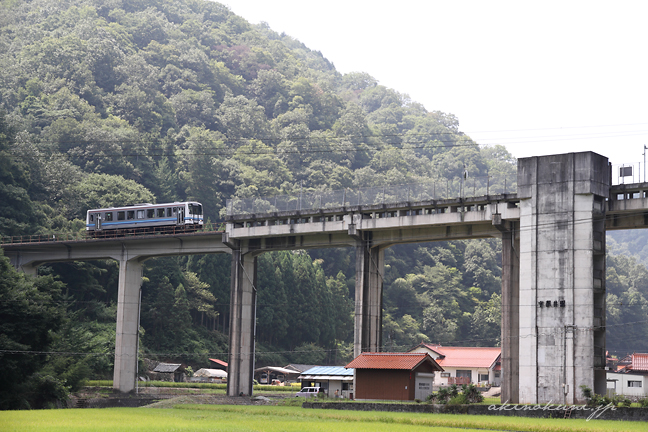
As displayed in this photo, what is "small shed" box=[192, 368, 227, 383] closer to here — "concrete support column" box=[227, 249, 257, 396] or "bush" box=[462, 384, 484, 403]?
"concrete support column" box=[227, 249, 257, 396]

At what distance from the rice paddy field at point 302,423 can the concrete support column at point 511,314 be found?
10.9m

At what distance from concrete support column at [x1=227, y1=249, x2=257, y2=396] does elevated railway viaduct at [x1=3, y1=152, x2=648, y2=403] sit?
126mm

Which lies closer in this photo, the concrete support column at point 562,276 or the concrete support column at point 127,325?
the concrete support column at point 562,276

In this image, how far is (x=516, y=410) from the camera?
150 ft

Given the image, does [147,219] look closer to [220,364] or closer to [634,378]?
[220,364]

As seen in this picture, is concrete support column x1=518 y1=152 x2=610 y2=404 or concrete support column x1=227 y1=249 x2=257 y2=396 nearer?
concrete support column x1=518 y1=152 x2=610 y2=404

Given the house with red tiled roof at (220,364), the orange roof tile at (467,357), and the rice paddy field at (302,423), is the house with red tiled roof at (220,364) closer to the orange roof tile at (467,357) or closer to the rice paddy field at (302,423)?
the orange roof tile at (467,357)

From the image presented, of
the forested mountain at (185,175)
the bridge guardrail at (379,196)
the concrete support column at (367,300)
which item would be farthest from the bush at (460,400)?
the forested mountain at (185,175)

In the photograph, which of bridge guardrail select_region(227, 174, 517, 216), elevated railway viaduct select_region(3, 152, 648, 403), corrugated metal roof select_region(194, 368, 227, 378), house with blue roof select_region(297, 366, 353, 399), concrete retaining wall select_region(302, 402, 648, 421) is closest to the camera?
concrete retaining wall select_region(302, 402, 648, 421)

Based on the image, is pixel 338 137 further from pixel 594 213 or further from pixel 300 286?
pixel 594 213

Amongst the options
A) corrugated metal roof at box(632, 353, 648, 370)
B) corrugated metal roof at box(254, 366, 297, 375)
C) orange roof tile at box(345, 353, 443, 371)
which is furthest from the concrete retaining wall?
corrugated metal roof at box(254, 366, 297, 375)

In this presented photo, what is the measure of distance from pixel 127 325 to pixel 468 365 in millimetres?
40137

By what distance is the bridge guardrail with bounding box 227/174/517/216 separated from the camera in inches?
2366

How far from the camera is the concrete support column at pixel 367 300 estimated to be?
6275 cm
